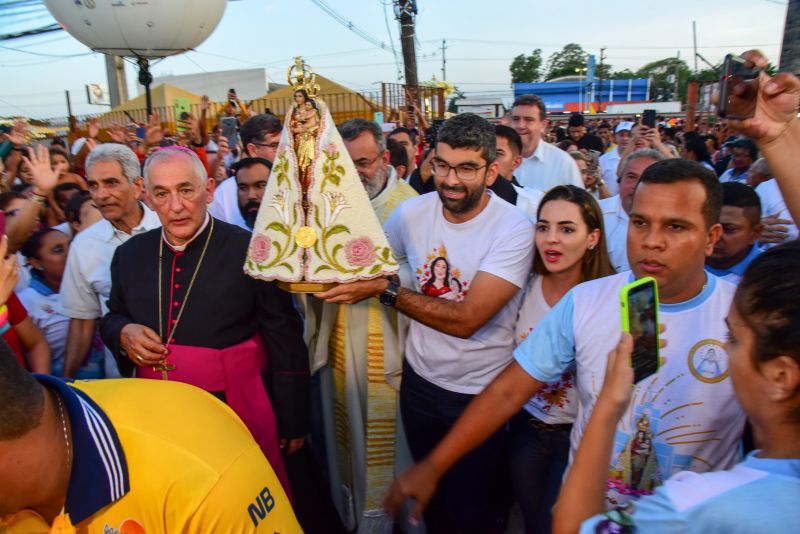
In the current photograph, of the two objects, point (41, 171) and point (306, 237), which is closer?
point (306, 237)

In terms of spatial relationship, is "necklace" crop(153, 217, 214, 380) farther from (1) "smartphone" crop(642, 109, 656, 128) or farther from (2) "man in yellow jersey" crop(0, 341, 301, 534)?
(1) "smartphone" crop(642, 109, 656, 128)

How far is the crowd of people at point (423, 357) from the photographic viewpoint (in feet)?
3.95

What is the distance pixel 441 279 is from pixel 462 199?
41cm

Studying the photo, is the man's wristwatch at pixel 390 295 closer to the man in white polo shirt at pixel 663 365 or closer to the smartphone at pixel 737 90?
the man in white polo shirt at pixel 663 365

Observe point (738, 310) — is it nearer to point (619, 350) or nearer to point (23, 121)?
point (619, 350)

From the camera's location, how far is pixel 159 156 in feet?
8.20

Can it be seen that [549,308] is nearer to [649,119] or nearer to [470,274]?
[470,274]

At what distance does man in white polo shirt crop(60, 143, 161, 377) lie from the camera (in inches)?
120

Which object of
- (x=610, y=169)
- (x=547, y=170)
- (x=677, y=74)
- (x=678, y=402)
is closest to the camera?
(x=678, y=402)

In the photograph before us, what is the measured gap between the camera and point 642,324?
1.35 meters

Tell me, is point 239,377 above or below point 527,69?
below

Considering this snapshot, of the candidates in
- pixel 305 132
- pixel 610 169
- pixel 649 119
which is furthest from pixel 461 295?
pixel 610 169

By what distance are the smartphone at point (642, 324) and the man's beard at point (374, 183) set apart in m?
2.40

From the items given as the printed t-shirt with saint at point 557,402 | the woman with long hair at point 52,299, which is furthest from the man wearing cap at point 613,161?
the woman with long hair at point 52,299
